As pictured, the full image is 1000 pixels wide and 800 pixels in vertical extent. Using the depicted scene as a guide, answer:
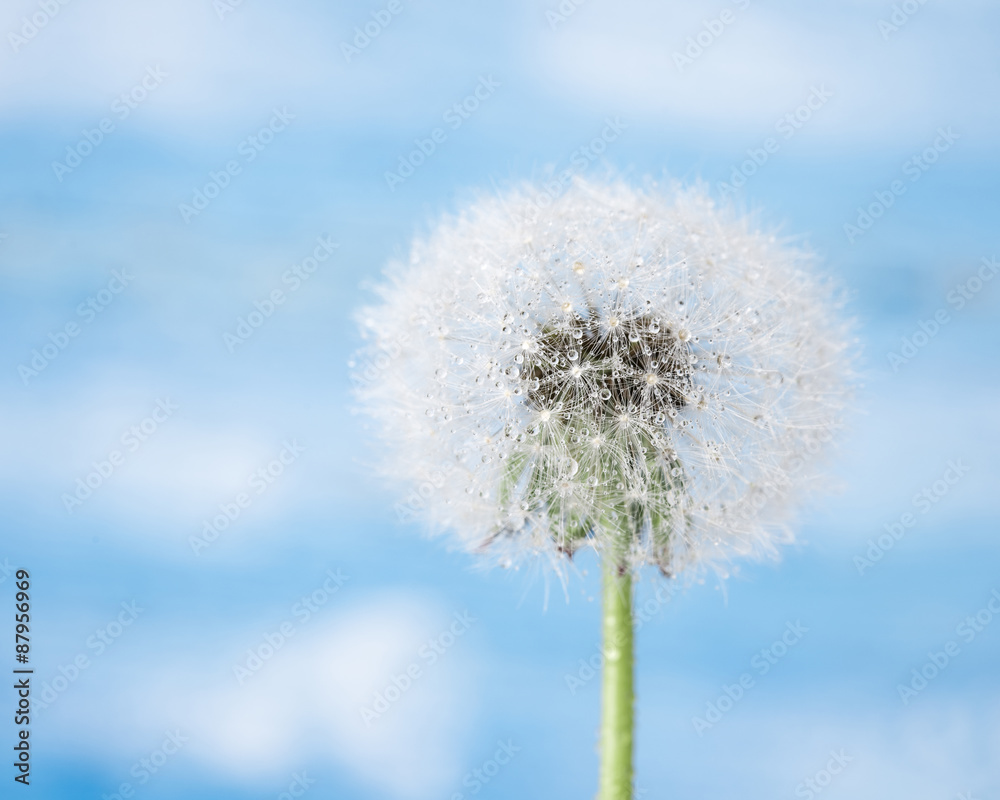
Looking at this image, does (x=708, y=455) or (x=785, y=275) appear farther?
(x=785, y=275)

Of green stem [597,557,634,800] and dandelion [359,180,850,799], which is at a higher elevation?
dandelion [359,180,850,799]

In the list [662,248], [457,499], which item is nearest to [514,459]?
[457,499]

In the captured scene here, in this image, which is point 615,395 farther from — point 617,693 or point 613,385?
point 617,693

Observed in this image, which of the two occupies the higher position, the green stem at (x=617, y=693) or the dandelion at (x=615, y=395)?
the dandelion at (x=615, y=395)

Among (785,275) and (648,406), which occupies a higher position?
(785,275)

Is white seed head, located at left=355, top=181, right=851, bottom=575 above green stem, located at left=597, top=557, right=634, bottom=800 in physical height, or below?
above

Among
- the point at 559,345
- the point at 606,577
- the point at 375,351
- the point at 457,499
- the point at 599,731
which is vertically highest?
the point at 375,351

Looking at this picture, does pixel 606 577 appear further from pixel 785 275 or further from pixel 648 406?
pixel 785 275
